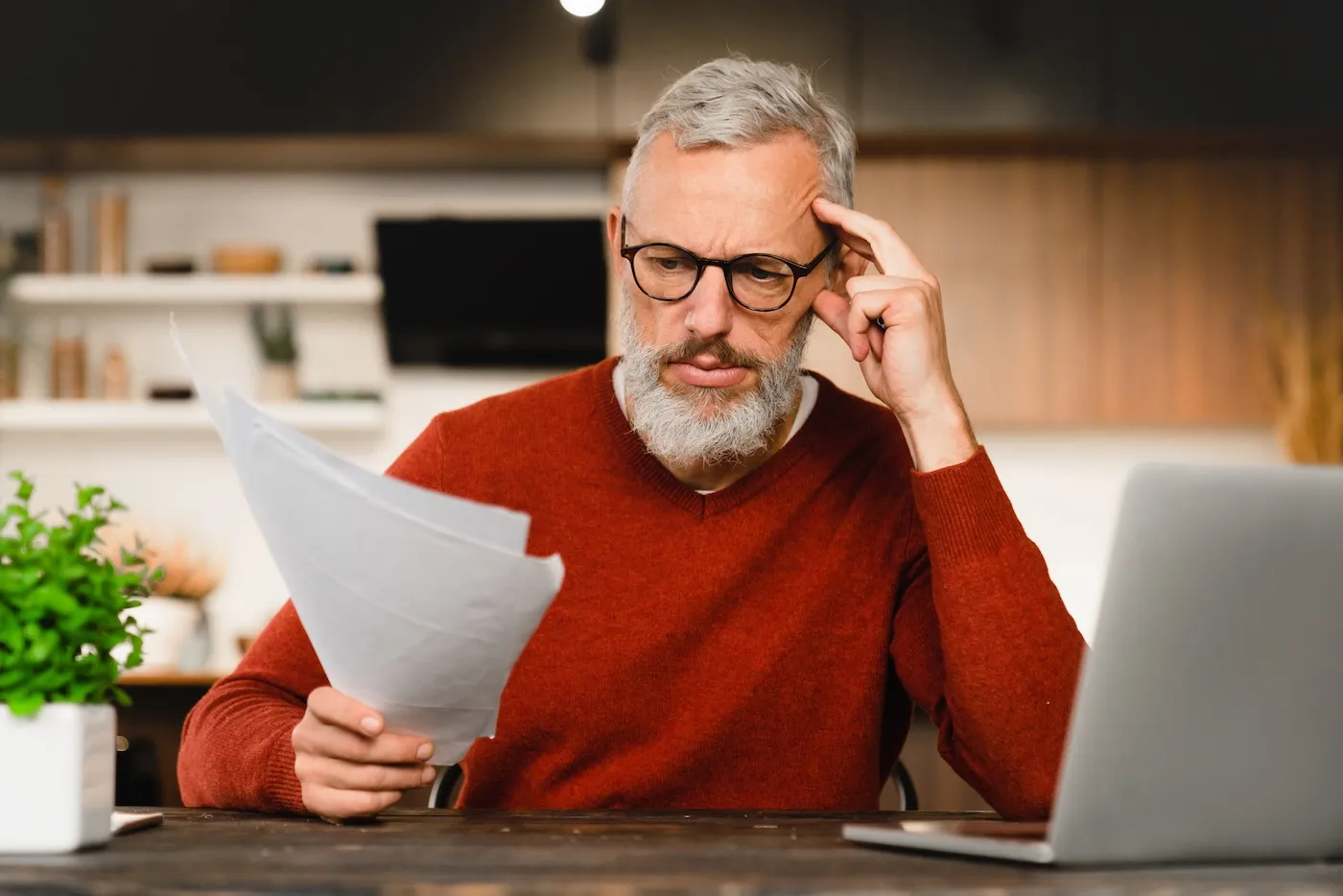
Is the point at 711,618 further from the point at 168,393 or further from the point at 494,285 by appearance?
the point at 168,393

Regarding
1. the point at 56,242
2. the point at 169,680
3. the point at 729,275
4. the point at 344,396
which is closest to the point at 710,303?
the point at 729,275

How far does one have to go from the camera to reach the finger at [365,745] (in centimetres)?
89

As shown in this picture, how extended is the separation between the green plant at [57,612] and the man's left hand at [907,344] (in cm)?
69

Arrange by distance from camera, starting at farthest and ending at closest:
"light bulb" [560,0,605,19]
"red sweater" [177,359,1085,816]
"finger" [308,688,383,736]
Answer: "light bulb" [560,0,605,19]
"red sweater" [177,359,1085,816]
"finger" [308,688,383,736]

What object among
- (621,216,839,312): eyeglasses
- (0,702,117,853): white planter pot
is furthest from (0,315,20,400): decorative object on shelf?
(0,702,117,853): white planter pot

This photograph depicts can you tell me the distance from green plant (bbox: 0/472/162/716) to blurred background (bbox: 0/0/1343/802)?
2436mm

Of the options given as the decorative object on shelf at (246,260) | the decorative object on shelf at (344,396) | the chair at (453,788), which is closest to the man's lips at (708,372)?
the chair at (453,788)

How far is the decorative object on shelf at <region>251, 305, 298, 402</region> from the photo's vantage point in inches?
142

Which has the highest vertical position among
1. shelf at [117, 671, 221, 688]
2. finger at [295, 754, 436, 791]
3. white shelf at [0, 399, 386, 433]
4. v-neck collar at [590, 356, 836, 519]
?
white shelf at [0, 399, 386, 433]

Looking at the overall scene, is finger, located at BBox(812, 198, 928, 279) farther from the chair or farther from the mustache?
the chair

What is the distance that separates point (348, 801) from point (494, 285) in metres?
2.83

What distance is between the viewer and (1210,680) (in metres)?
0.69

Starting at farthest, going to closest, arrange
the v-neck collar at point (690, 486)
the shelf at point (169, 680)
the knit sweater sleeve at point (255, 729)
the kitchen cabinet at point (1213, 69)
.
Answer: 1. the kitchen cabinet at point (1213, 69)
2. the shelf at point (169, 680)
3. the v-neck collar at point (690, 486)
4. the knit sweater sleeve at point (255, 729)

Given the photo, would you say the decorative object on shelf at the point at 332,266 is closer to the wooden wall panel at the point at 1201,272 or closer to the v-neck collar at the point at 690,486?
the wooden wall panel at the point at 1201,272
